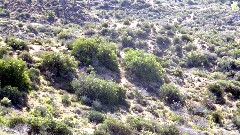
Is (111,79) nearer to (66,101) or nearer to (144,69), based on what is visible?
(144,69)

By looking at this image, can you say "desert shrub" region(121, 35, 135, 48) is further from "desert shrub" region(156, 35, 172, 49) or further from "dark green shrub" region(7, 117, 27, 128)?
"dark green shrub" region(7, 117, 27, 128)

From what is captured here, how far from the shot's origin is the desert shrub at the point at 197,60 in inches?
1463

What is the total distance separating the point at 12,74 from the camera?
17.3 meters

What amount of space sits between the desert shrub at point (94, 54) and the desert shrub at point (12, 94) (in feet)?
29.6

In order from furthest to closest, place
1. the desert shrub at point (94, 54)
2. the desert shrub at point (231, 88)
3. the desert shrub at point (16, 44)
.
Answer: the desert shrub at point (231, 88) → the desert shrub at point (94, 54) → the desert shrub at point (16, 44)

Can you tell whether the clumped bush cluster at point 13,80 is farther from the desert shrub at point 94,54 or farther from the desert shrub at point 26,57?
the desert shrub at point 94,54

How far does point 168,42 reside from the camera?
4269cm

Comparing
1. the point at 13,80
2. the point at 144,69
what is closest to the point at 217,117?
the point at 144,69

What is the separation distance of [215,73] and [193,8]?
3573cm

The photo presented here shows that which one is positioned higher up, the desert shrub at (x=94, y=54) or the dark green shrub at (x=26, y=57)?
the dark green shrub at (x=26, y=57)

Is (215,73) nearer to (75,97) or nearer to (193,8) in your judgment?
(75,97)

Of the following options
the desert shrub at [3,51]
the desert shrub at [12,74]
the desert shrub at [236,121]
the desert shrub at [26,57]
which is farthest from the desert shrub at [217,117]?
the desert shrub at [3,51]

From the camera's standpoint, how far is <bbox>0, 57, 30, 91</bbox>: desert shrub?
674 inches

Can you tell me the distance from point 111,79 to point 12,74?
29.6ft
